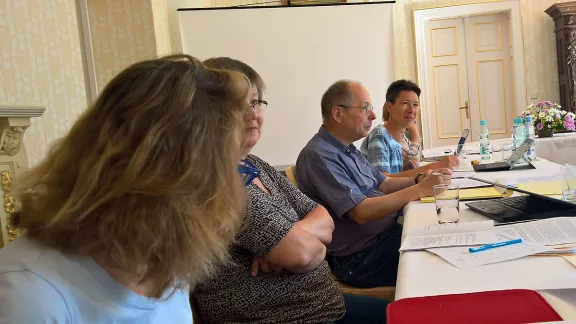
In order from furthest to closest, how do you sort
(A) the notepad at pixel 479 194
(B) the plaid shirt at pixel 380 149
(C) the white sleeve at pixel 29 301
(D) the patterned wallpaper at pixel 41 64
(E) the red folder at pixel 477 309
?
(B) the plaid shirt at pixel 380 149
(D) the patterned wallpaper at pixel 41 64
(A) the notepad at pixel 479 194
(E) the red folder at pixel 477 309
(C) the white sleeve at pixel 29 301

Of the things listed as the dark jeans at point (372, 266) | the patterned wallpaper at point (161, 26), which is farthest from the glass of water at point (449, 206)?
the patterned wallpaper at point (161, 26)

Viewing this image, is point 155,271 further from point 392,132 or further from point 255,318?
point 392,132

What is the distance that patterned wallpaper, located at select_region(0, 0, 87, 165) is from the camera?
2.41m

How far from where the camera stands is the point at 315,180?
1963 millimetres

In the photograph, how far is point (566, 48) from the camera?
5828 mm

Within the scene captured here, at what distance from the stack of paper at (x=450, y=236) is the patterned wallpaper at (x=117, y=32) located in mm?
3746

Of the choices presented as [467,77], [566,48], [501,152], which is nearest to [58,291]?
[501,152]

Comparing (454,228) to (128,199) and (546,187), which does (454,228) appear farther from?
(128,199)

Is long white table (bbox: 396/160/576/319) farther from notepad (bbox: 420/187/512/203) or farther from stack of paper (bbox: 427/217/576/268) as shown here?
notepad (bbox: 420/187/512/203)

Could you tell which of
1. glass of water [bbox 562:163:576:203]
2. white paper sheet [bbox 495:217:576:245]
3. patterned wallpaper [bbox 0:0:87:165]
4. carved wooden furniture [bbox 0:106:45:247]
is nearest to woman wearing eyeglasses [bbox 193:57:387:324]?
white paper sheet [bbox 495:217:576:245]

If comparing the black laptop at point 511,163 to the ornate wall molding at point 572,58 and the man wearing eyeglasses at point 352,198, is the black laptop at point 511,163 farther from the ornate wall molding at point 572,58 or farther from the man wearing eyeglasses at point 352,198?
the ornate wall molding at point 572,58

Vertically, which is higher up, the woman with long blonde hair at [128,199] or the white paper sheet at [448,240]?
the woman with long blonde hair at [128,199]

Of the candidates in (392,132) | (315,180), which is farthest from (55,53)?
(392,132)

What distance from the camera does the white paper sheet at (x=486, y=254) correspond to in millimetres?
1032
